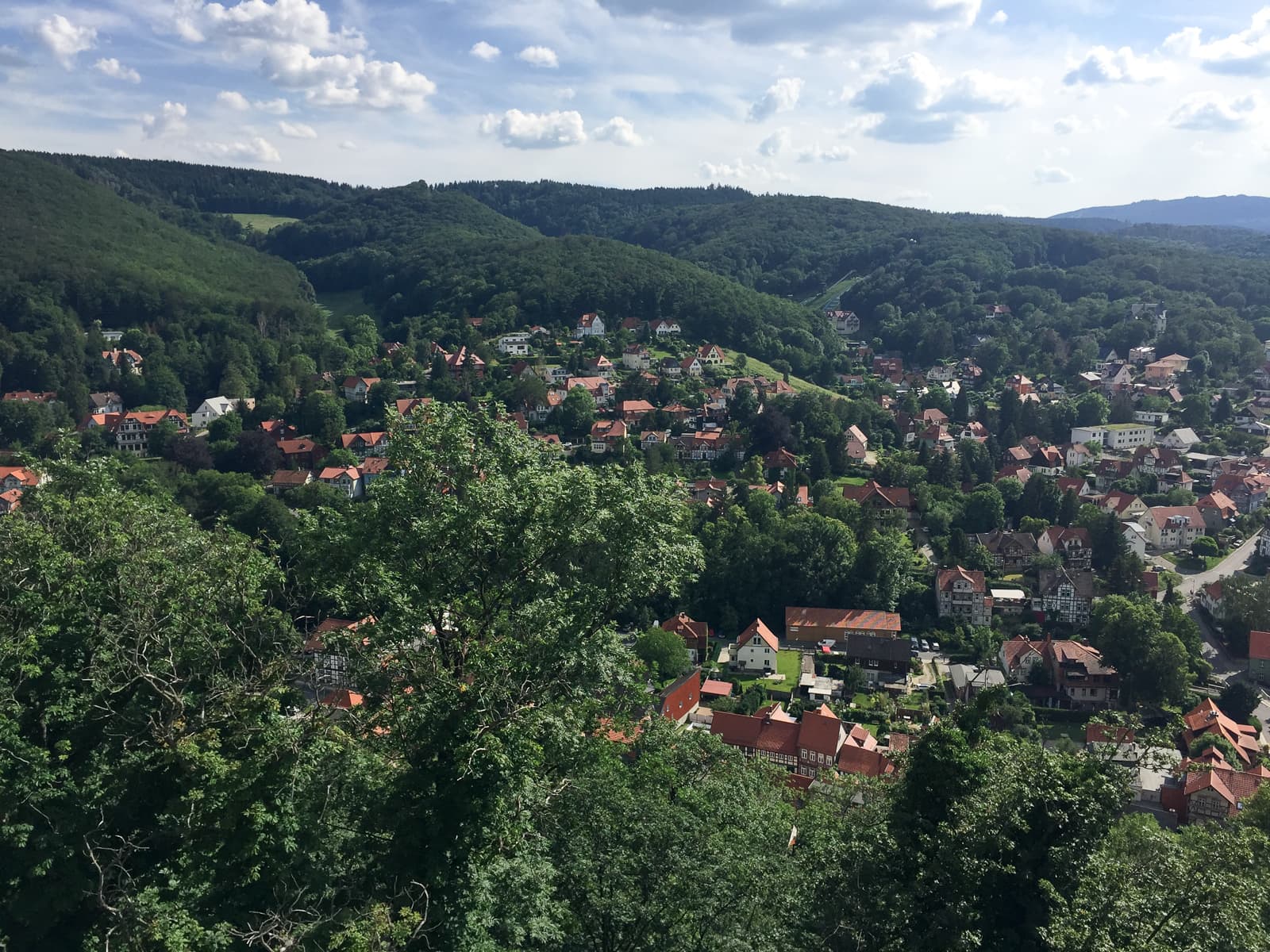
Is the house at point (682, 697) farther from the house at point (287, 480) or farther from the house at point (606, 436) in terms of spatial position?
the house at point (287, 480)

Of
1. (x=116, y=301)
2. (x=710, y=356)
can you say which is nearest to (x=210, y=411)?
(x=116, y=301)

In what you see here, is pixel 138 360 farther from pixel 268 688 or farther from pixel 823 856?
pixel 823 856

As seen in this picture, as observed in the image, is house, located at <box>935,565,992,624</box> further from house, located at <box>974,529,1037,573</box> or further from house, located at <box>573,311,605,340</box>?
house, located at <box>573,311,605,340</box>

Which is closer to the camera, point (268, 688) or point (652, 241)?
point (268, 688)

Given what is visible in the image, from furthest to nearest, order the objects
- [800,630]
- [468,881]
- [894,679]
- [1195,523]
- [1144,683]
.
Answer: [1195,523] < [800,630] < [894,679] < [1144,683] < [468,881]

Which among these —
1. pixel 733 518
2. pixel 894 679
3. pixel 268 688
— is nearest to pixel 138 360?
pixel 733 518

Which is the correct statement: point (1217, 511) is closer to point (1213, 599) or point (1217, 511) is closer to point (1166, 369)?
point (1213, 599)
